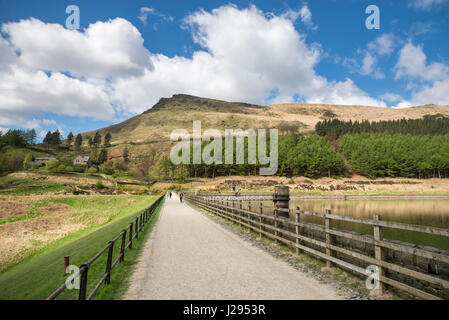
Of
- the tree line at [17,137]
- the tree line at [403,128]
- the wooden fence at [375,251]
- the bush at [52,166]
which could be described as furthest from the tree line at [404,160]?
the tree line at [17,137]

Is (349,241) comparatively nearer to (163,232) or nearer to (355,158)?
(163,232)

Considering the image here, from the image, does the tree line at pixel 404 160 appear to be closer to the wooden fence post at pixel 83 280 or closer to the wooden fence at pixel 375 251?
the wooden fence at pixel 375 251

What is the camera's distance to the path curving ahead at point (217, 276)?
534 centimetres

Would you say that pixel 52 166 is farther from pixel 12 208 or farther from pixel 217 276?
pixel 217 276

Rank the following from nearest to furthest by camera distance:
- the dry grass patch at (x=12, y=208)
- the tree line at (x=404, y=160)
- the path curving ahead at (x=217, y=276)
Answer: the path curving ahead at (x=217, y=276)
the dry grass patch at (x=12, y=208)
the tree line at (x=404, y=160)

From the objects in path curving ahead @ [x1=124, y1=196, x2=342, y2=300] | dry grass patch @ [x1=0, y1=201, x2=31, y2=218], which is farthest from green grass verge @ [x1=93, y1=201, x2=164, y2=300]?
dry grass patch @ [x1=0, y1=201, x2=31, y2=218]

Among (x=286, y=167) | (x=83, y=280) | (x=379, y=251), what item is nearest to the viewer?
(x=83, y=280)

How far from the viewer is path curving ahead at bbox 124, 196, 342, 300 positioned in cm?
534

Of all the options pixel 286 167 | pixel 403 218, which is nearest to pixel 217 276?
pixel 403 218

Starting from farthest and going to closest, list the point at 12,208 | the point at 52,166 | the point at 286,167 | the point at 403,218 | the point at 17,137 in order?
1. the point at 17,137
2. the point at 286,167
3. the point at 52,166
4. the point at 12,208
5. the point at 403,218

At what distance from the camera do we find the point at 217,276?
6.54 m

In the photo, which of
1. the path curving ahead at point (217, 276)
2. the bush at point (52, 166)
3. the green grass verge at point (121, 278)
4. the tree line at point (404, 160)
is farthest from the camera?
the tree line at point (404, 160)
